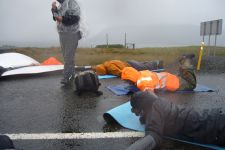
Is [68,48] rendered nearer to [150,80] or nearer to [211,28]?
[150,80]

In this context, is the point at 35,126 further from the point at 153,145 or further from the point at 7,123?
the point at 153,145

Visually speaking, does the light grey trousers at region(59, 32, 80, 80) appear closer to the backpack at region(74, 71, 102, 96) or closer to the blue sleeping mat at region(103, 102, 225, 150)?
the backpack at region(74, 71, 102, 96)

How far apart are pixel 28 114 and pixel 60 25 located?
118 inches

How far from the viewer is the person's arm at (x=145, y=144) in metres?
3.65

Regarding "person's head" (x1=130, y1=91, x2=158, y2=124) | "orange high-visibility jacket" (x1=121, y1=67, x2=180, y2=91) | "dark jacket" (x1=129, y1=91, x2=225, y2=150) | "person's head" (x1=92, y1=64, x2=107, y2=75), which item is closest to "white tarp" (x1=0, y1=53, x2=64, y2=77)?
"person's head" (x1=92, y1=64, x2=107, y2=75)

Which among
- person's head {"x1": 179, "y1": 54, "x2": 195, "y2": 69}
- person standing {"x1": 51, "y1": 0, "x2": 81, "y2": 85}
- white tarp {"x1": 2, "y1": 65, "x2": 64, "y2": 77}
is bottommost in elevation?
white tarp {"x1": 2, "y1": 65, "x2": 64, "y2": 77}

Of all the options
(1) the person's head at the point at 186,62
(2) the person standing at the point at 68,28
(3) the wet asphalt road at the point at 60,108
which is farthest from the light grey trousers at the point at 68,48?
(1) the person's head at the point at 186,62

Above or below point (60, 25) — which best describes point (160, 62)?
below

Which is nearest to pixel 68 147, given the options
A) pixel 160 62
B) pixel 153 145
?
pixel 153 145

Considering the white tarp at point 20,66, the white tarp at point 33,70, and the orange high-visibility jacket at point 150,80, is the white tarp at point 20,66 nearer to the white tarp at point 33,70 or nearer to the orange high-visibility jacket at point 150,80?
the white tarp at point 33,70

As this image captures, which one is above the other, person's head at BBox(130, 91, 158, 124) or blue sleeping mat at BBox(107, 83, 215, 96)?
person's head at BBox(130, 91, 158, 124)

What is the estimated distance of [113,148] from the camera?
3.98 m

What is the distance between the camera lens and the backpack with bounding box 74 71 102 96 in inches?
278

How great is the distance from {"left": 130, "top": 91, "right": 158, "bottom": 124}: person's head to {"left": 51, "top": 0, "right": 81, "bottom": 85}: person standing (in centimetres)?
385
